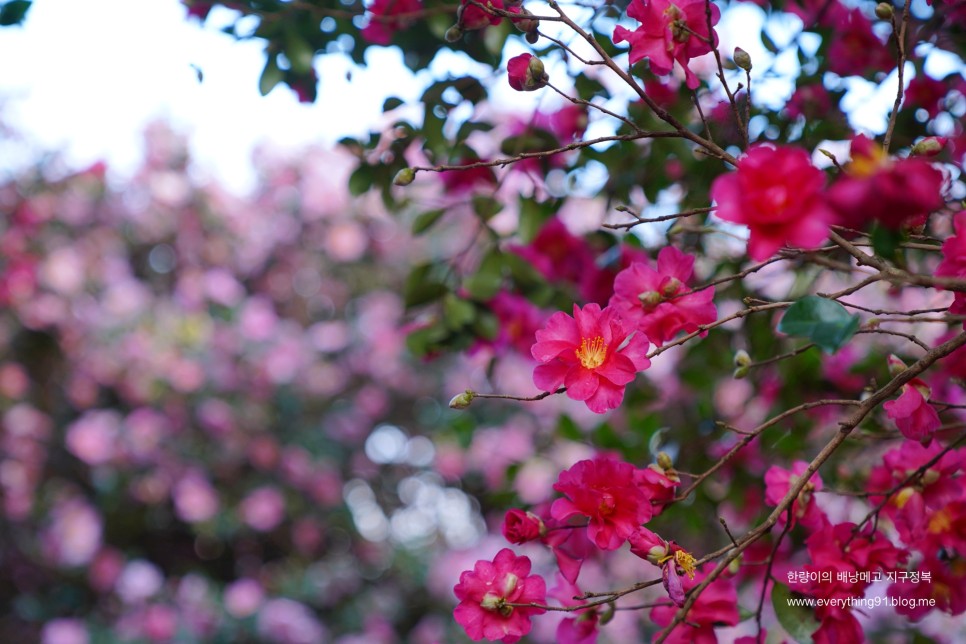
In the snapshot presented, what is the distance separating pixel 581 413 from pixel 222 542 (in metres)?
1.15

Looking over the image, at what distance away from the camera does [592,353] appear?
641mm

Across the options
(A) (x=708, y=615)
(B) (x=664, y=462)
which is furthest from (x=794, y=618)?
(B) (x=664, y=462)

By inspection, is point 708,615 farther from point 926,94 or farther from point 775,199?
point 926,94

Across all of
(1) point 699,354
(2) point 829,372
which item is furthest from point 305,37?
(2) point 829,372

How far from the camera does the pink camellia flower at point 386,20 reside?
3.06ft

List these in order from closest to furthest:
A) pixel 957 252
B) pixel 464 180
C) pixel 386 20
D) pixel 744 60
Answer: pixel 957 252
pixel 744 60
pixel 386 20
pixel 464 180

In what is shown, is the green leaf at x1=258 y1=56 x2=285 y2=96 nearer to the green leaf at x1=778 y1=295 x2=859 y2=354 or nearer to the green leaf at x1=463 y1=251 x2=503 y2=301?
the green leaf at x1=463 y1=251 x2=503 y2=301

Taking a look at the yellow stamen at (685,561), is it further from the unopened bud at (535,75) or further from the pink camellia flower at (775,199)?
the unopened bud at (535,75)

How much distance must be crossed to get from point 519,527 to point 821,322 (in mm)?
309

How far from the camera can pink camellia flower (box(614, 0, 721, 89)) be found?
0.67 m

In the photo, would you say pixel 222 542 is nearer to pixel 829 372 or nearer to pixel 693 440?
pixel 693 440

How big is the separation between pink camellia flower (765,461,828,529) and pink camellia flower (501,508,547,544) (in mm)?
213

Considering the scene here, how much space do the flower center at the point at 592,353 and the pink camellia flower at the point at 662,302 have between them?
5 cm

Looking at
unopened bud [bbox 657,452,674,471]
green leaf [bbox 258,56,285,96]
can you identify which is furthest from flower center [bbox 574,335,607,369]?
green leaf [bbox 258,56,285,96]
